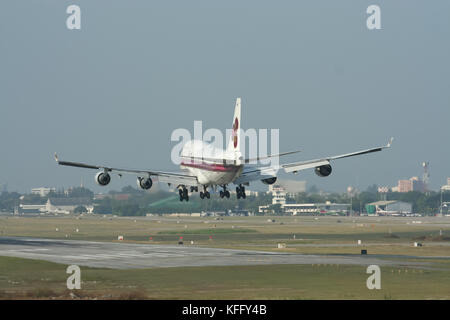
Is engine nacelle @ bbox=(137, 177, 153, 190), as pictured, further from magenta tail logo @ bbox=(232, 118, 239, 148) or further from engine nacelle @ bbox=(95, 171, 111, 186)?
magenta tail logo @ bbox=(232, 118, 239, 148)

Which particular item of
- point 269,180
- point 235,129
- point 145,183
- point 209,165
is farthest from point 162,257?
point 235,129

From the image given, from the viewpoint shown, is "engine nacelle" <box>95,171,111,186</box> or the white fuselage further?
"engine nacelle" <box>95,171,111,186</box>

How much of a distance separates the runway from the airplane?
34.9ft

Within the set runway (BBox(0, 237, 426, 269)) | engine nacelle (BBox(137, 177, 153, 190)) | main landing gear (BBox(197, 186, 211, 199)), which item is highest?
engine nacelle (BBox(137, 177, 153, 190))

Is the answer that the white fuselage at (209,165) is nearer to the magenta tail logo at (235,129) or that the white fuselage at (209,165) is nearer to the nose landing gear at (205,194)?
the nose landing gear at (205,194)

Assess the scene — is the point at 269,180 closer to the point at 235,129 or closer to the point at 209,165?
the point at 209,165

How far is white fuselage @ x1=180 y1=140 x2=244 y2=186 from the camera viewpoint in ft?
303

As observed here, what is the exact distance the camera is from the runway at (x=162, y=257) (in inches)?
3994

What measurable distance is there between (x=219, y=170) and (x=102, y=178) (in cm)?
1457

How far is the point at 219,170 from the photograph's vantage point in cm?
9331

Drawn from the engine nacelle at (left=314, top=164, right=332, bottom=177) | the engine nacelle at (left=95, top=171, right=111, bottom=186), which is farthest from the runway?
the engine nacelle at (left=314, top=164, right=332, bottom=177)
